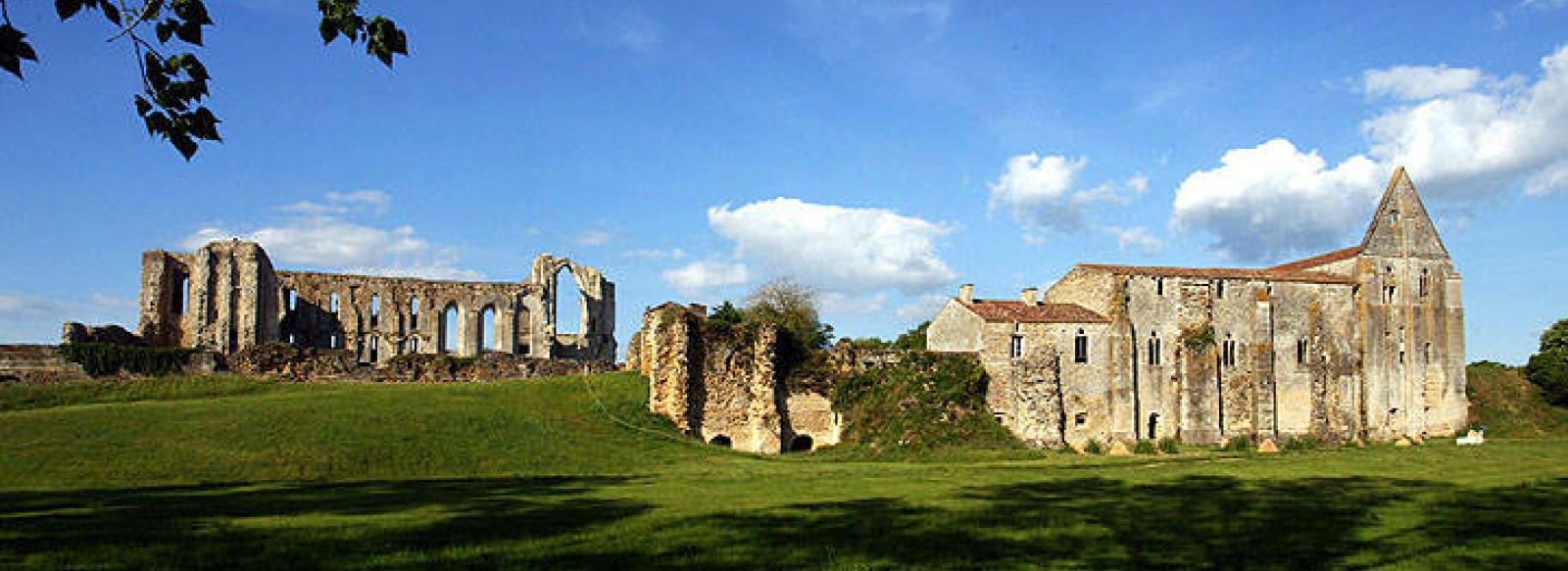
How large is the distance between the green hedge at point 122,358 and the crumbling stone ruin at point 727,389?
1741cm

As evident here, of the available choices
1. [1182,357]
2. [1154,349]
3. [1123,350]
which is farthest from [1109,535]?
[1182,357]

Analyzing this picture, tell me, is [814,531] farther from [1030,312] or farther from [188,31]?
[1030,312]

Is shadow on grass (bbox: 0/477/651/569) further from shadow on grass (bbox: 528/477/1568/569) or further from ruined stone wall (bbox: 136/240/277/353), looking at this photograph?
ruined stone wall (bbox: 136/240/277/353)

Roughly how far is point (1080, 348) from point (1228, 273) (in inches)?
403

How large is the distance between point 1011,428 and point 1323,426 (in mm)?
17913

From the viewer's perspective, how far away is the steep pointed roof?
54688mm

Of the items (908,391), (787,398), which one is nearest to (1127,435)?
(908,391)

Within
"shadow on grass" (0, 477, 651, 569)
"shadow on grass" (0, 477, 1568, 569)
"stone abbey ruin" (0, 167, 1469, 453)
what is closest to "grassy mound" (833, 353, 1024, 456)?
"stone abbey ruin" (0, 167, 1469, 453)

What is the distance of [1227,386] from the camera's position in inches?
1955

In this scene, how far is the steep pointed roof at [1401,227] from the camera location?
54.7 metres

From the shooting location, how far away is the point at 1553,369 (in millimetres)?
56062

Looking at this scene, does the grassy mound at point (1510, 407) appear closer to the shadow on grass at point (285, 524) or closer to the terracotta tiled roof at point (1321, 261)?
the terracotta tiled roof at point (1321, 261)

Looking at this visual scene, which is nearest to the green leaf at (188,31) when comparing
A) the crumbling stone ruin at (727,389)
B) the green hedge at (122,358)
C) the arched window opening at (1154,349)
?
the crumbling stone ruin at (727,389)

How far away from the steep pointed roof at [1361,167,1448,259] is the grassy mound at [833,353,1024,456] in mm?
24914
